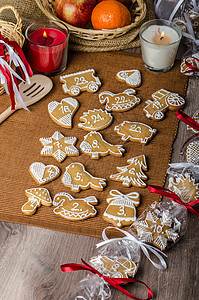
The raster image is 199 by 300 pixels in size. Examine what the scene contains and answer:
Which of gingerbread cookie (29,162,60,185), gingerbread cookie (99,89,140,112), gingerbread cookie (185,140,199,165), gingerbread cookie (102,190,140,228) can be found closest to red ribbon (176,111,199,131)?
gingerbread cookie (185,140,199,165)

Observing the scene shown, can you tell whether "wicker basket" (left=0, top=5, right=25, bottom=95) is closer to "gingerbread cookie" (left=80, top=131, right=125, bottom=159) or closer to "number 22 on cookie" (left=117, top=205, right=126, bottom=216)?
"gingerbread cookie" (left=80, top=131, right=125, bottom=159)

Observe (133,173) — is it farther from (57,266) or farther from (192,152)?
(57,266)

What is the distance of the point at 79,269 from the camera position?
0.81m

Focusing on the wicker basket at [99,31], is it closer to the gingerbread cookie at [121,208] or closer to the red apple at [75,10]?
the red apple at [75,10]

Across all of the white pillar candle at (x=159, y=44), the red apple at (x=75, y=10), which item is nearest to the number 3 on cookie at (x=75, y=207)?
the white pillar candle at (x=159, y=44)

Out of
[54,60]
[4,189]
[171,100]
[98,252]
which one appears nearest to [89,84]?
[54,60]

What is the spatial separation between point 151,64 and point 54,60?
0.32 m

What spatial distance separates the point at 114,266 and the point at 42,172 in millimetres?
319

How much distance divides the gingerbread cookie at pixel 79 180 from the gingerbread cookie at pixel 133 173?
4 cm

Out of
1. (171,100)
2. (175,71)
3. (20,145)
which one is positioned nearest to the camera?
(20,145)

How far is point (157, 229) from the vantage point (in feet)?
2.85

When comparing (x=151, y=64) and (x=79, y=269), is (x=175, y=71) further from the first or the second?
(x=79, y=269)

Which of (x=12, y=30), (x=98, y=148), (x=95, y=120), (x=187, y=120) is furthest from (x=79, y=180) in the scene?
(x=12, y=30)

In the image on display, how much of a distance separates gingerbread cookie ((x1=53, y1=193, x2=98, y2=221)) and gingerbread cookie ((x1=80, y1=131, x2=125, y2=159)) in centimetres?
15
